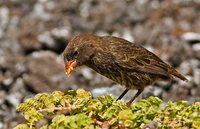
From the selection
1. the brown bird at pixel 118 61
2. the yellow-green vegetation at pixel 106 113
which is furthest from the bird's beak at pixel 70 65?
the yellow-green vegetation at pixel 106 113

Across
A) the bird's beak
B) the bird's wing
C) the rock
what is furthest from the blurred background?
the bird's beak

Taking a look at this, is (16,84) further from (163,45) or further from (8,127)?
(163,45)

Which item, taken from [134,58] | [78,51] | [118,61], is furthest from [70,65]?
[134,58]

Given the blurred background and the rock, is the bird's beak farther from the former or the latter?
the rock

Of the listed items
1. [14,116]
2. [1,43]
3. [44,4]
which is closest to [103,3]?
[44,4]

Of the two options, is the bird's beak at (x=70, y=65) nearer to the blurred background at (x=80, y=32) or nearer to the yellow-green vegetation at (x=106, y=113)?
the blurred background at (x=80, y=32)

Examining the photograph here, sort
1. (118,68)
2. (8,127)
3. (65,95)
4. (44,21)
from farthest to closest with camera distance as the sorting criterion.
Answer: (44,21), (8,127), (118,68), (65,95)

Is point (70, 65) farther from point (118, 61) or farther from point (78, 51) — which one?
point (118, 61)
